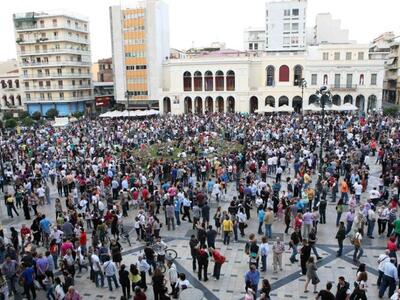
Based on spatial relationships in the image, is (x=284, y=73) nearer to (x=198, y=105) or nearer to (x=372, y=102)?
(x=372, y=102)

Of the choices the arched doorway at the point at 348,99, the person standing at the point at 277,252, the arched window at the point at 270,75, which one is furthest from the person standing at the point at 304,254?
the arched window at the point at 270,75

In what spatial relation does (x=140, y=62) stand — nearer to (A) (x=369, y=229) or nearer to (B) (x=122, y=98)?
(B) (x=122, y=98)

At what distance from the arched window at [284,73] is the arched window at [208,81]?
10.2m

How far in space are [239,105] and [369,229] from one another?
44.9 meters

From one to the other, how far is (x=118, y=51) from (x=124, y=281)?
185 ft

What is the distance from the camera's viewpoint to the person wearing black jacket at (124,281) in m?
10.4

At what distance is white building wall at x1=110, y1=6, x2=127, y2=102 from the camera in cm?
6145

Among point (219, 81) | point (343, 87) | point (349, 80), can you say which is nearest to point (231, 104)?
point (219, 81)

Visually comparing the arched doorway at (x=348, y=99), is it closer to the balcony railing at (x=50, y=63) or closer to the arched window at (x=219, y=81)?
the arched window at (x=219, y=81)

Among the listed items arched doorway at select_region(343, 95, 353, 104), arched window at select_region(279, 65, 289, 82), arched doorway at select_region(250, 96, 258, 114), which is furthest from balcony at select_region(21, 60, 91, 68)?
arched doorway at select_region(343, 95, 353, 104)

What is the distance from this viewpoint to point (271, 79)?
5816 centimetres

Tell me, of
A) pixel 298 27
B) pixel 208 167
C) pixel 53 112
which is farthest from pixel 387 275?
pixel 298 27

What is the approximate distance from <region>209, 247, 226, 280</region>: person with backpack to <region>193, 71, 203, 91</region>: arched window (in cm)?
5032

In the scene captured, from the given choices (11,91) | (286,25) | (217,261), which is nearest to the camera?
(217,261)
